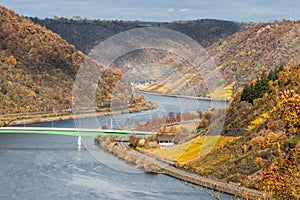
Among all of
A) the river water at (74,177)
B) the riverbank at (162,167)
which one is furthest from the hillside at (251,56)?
the river water at (74,177)

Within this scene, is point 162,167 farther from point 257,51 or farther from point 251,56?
point 257,51

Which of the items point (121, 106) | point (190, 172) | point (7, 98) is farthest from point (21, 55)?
point (190, 172)

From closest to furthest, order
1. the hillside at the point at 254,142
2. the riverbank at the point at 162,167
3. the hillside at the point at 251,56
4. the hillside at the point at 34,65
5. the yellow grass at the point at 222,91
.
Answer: the riverbank at the point at 162,167 → the hillside at the point at 254,142 → the yellow grass at the point at 222,91 → the hillside at the point at 251,56 → the hillside at the point at 34,65

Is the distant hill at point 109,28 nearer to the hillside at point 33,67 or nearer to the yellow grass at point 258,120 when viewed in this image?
the hillside at point 33,67

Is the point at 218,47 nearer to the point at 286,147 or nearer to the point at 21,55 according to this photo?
the point at 21,55

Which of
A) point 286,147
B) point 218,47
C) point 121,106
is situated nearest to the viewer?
point 286,147

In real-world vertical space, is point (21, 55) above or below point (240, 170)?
above

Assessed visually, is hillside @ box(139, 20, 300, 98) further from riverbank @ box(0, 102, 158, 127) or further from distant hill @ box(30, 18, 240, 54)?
distant hill @ box(30, 18, 240, 54)
